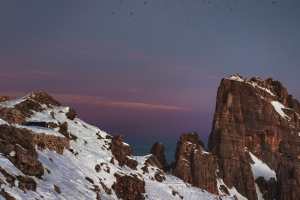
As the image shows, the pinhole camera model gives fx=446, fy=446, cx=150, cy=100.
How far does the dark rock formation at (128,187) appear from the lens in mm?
69875

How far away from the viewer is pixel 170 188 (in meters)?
92.1

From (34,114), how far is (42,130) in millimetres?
17273

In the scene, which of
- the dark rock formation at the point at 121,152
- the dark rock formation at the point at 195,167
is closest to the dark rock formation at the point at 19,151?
the dark rock formation at the point at 121,152

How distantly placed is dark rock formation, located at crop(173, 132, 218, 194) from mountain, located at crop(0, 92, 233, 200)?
8001 centimetres

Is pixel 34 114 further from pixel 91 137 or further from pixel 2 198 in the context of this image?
pixel 2 198

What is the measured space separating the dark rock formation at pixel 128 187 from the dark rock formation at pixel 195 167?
11172 cm

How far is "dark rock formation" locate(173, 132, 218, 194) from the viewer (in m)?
187

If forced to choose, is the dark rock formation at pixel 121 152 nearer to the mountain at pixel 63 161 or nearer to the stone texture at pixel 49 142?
the mountain at pixel 63 161

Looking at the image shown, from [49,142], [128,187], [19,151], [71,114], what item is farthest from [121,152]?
[19,151]

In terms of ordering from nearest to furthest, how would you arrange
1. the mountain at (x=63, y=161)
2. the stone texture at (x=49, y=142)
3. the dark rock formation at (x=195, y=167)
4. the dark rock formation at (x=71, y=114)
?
1. the mountain at (x=63, y=161)
2. the stone texture at (x=49, y=142)
3. the dark rock formation at (x=71, y=114)
4. the dark rock formation at (x=195, y=167)

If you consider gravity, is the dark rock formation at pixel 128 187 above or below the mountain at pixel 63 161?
below

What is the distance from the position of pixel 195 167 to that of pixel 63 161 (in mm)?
137751

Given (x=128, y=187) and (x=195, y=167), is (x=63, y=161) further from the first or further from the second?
(x=195, y=167)

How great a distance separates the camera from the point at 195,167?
191 m
